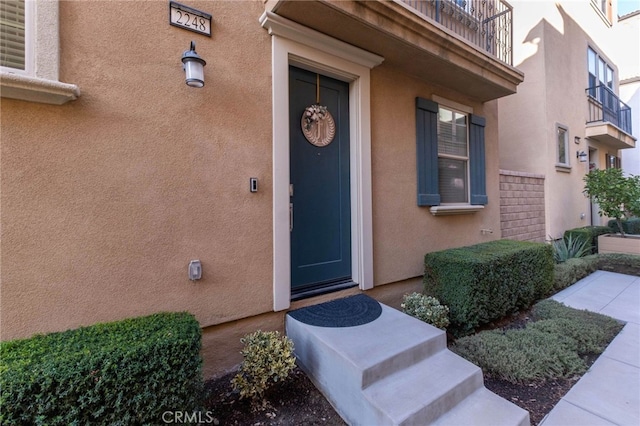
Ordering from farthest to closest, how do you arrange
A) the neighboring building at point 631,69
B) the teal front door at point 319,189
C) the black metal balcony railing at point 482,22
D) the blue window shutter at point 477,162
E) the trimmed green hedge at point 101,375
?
1. the neighboring building at point 631,69
2. the blue window shutter at point 477,162
3. the black metal balcony railing at point 482,22
4. the teal front door at point 319,189
5. the trimmed green hedge at point 101,375

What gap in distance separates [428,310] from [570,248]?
5.68 m

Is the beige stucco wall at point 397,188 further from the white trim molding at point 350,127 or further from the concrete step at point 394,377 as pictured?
the concrete step at point 394,377

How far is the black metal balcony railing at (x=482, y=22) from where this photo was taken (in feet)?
14.5

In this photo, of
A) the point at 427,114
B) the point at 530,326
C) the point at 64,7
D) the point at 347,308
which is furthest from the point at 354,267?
the point at 64,7

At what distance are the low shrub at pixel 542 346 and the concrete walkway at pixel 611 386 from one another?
120 mm

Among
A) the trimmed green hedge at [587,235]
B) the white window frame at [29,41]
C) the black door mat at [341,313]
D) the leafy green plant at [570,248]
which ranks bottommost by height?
the black door mat at [341,313]

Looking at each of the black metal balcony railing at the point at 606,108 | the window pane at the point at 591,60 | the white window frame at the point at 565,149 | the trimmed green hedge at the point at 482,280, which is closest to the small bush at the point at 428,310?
the trimmed green hedge at the point at 482,280

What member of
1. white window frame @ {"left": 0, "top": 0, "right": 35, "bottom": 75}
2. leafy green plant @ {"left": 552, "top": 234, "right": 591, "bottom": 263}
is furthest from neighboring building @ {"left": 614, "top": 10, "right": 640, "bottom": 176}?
white window frame @ {"left": 0, "top": 0, "right": 35, "bottom": 75}

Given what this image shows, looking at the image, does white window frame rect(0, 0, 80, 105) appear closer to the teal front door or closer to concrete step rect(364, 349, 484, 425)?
the teal front door

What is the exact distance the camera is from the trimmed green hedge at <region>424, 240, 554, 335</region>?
3.38 metres

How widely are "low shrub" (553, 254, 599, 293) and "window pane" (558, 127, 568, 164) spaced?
2.82 meters

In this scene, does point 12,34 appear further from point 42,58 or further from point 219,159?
point 219,159

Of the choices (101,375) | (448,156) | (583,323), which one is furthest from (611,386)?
(101,375)

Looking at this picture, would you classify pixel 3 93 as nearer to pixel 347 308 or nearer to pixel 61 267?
pixel 61 267
